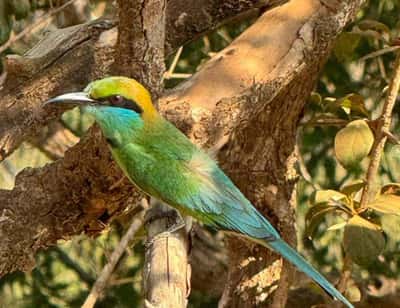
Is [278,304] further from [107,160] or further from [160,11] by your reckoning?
[160,11]

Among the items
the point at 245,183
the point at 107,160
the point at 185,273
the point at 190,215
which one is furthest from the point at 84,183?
the point at 245,183

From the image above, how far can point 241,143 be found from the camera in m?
2.25

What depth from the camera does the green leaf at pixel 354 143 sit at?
6.50 ft

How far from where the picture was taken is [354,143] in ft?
6.51

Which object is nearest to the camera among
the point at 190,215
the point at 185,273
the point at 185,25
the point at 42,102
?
the point at 185,273

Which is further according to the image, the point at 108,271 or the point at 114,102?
the point at 108,271

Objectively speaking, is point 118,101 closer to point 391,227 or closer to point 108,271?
point 108,271

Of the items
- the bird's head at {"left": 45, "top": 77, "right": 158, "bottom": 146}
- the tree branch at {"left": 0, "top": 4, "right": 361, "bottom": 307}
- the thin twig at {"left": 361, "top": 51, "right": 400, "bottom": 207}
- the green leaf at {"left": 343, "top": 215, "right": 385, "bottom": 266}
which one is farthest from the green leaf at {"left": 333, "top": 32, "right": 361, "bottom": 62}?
the bird's head at {"left": 45, "top": 77, "right": 158, "bottom": 146}

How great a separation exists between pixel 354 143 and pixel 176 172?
13.1 inches

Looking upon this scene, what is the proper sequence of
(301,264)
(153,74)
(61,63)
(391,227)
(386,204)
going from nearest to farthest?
1. (153,74)
2. (301,264)
3. (386,204)
4. (61,63)
5. (391,227)

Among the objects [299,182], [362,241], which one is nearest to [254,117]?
[362,241]

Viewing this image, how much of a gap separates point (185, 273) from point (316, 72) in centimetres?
76

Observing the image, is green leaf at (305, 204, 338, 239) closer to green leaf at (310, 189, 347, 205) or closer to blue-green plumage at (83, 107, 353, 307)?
green leaf at (310, 189, 347, 205)

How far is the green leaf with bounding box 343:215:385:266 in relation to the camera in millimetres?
1896
